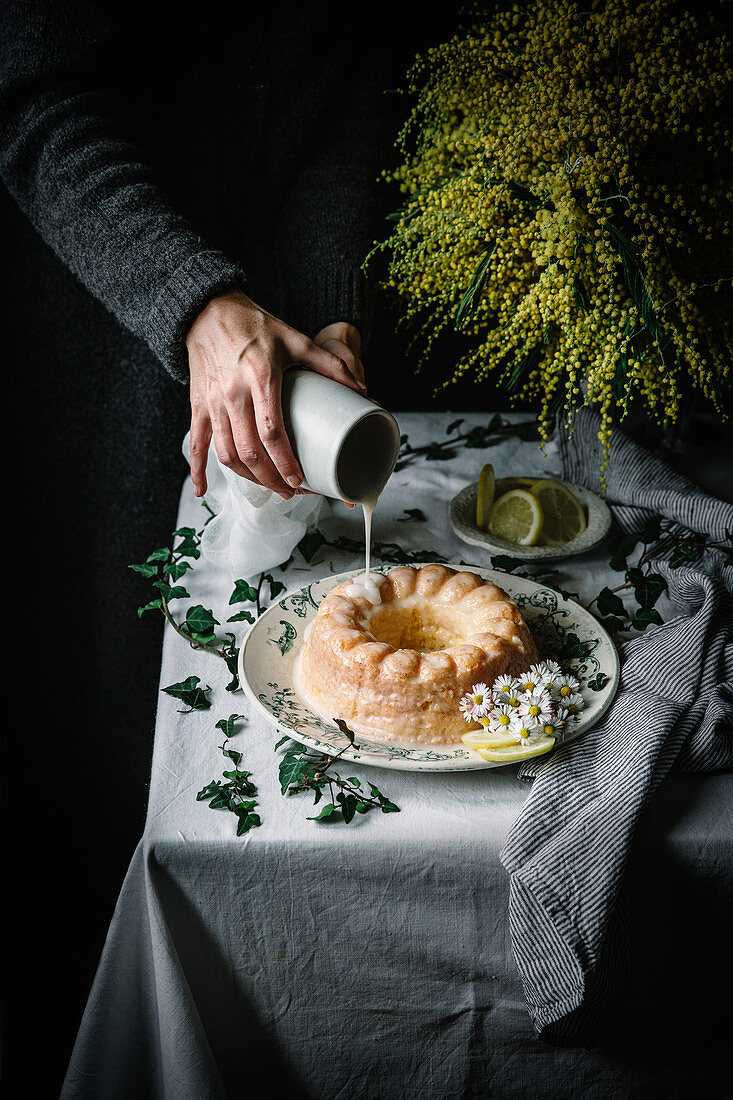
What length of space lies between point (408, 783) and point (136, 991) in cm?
35

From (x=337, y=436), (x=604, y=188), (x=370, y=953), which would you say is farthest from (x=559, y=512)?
(x=370, y=953)

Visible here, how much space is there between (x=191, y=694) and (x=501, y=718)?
34 centimetres

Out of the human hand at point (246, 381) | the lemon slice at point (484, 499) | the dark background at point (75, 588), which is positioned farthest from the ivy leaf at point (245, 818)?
the dark background at point (75, 588)

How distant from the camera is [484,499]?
49.8 inches

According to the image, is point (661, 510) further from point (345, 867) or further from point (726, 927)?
point (345, 867)

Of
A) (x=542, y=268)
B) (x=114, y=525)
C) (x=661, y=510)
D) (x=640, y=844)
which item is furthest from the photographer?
(x=114, y=525)

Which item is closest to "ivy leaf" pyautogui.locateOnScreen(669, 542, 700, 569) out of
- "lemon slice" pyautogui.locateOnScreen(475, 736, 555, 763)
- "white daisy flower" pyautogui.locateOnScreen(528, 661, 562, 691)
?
"white daisy flower" pyautogui.locateOnScreen(528, 661, 562, 691)

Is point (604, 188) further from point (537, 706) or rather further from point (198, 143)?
point (198, 143)

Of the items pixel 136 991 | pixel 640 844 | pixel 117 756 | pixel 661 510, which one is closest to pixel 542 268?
pixel 661 510

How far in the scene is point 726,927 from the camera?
788 millimetres

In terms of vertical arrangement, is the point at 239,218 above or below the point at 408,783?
above

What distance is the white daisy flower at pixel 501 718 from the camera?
0.83 meters

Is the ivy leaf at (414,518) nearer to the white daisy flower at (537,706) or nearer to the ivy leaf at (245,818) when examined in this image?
the white daisy flower at (537,706)

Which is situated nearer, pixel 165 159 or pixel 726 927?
pixel 726 927
